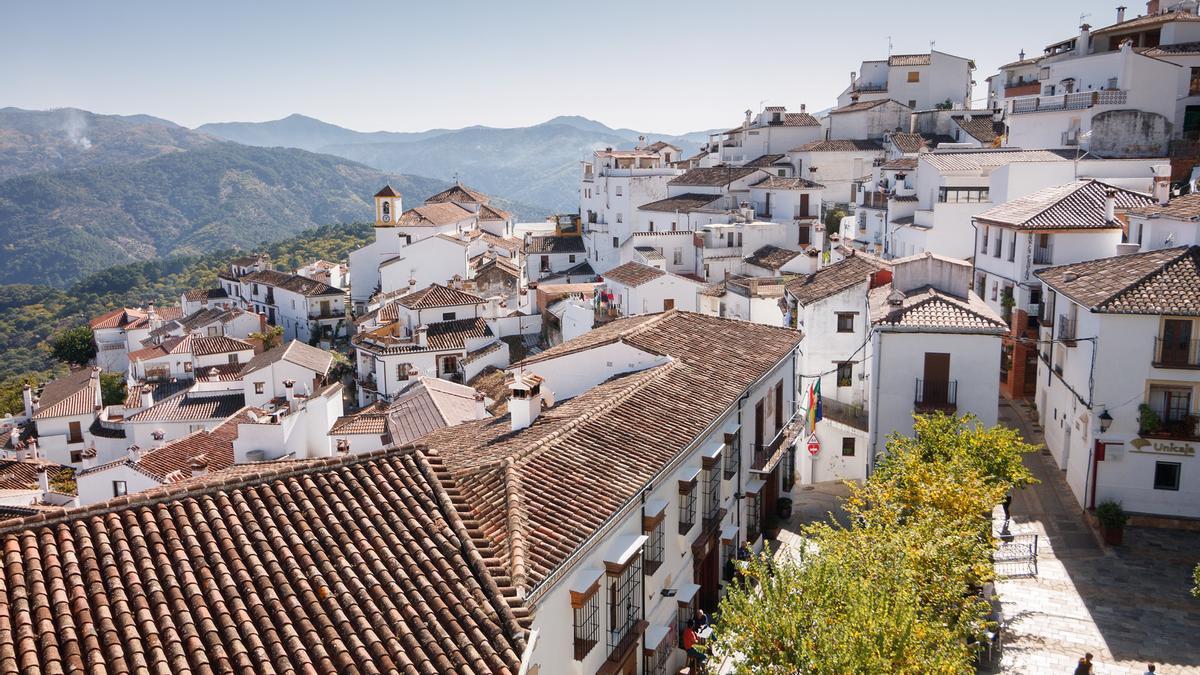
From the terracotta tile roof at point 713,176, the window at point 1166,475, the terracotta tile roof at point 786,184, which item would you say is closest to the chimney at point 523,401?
the window at point 1166,475

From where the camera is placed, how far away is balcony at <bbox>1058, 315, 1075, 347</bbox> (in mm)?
24672

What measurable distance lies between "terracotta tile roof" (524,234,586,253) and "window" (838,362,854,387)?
38.4 meters

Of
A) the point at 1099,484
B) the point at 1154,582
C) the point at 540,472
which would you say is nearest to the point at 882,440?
the point at 1099,484

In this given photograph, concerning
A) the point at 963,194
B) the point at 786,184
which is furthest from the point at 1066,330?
the point at 786,184

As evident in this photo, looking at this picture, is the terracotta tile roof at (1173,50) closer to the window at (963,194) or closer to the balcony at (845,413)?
the window at (963,194)

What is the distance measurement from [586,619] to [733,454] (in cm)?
838

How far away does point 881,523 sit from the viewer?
16938 mm

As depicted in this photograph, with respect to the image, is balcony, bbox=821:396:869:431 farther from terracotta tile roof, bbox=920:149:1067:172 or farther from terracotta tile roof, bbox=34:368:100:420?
terracotta tile roof, bbox=34:368:100:420

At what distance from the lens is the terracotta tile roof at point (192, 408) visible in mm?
46094

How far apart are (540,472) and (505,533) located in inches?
95.4

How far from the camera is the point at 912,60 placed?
69500 millimetres

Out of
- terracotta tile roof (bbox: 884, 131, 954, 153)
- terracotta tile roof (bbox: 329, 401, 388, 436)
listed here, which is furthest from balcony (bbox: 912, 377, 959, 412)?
terracotta tile roof (bbox: 884, 131, 954, 153)

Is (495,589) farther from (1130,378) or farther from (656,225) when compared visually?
(656,225)

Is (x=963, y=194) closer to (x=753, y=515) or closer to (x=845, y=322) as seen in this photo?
(x=845, y=322)
